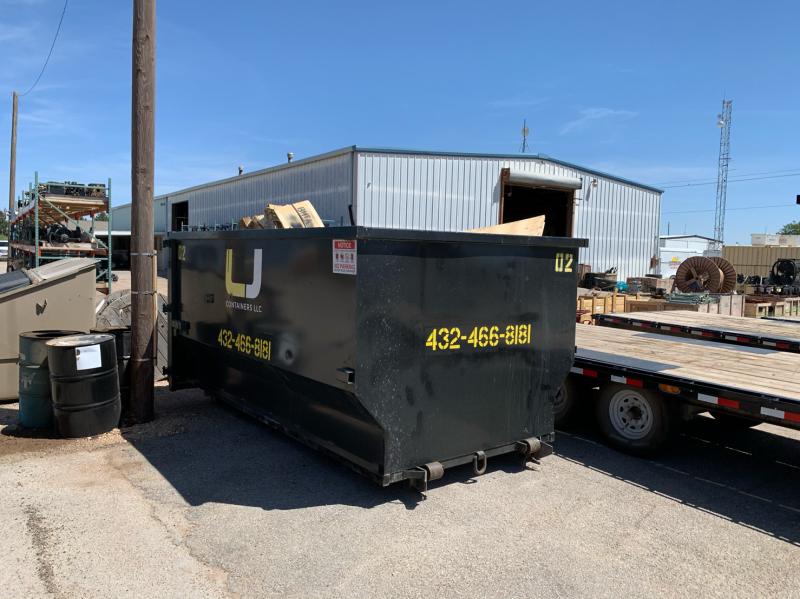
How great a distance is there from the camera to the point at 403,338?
15.2 ft

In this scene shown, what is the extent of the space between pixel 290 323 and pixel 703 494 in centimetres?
374

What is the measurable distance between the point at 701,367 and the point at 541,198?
1971 centimetres

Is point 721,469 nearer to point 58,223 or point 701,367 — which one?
point 701,367

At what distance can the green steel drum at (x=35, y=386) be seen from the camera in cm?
618

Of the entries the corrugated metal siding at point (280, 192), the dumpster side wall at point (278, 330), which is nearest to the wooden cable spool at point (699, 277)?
the corrugated metal siding at point (280, 192)

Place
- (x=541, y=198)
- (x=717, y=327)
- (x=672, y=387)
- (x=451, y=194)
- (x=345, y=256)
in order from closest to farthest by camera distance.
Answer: (x=345, y=256) → (x=672, y=387) → (x=717, y=327) → (x=451, y=194) → (x=541, y=198)

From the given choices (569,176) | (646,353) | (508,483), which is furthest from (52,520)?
(569,176)

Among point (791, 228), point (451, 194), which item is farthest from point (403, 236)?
point (791, 228)

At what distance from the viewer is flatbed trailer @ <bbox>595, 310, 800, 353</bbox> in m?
8.48

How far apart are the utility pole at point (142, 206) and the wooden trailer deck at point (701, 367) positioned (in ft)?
15.5

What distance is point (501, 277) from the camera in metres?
5.12

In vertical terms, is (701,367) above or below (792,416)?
above

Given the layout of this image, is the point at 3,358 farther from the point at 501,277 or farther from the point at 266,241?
the point at 501,277

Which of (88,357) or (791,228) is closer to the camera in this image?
(88,357)
